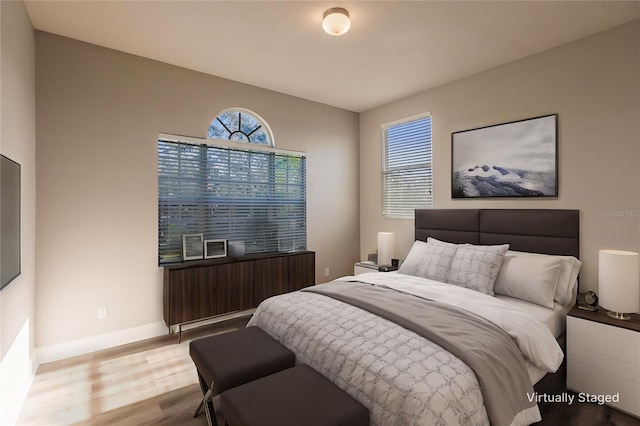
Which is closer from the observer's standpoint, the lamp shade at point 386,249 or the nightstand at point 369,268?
the nightstand at point 369,268

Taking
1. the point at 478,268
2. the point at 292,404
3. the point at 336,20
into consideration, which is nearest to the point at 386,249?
the point at 478,268

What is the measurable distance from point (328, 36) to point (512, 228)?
251 centimetres

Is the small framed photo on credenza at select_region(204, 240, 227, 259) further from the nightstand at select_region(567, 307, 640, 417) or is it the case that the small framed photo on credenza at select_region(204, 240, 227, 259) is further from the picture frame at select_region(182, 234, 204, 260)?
the nightstand at select_region(567, 307, 640, 417)

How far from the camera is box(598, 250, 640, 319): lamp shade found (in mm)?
2268

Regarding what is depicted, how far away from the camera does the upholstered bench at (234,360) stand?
176 centimetres

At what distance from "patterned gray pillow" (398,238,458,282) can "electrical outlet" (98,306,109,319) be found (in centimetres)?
293

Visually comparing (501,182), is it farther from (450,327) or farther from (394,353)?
(394,353)

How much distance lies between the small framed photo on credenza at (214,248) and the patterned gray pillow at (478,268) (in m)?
2.42

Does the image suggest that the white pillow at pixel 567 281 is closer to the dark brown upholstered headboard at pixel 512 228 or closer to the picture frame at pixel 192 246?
the dark brown upholstered headboard at pixel 512 228

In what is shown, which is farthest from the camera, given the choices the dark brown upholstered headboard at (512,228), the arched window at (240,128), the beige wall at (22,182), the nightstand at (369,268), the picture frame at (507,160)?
the nightstand at (369,268)

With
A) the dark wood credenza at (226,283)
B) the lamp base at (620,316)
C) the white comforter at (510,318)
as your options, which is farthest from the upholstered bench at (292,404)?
the lamp base at (620,316)

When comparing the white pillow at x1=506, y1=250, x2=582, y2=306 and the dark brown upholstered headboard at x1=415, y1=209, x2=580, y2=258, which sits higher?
the dark brown upholstered headboard at x1=415, y1=209, x2=580, y2=258

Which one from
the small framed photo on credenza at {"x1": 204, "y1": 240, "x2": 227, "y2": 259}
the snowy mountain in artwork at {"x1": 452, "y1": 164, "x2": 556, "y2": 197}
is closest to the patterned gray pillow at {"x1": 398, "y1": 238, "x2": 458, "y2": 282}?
the snowy mountain in artwork at {"x1": 452, "y1": 164, "x2": 556, "y2": 197}

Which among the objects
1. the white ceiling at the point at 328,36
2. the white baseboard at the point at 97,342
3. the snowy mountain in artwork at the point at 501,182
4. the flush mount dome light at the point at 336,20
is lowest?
the white baseboard at the point at 97,342
